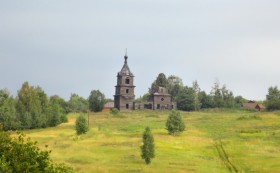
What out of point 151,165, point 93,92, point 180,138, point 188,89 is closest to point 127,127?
point 180,138

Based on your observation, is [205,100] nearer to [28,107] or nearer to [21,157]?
[28,107]

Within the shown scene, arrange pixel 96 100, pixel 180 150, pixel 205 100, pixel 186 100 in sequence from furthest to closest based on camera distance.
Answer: pixel 205 100 → pixel 186 100 → pixel 96 100 → pixel 180 150

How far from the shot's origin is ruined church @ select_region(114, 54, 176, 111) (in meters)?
136

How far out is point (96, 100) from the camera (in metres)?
145

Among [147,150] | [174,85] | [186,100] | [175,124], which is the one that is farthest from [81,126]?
[174,85]

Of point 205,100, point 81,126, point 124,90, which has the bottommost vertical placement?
point 81,126

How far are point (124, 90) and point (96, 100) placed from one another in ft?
39.9

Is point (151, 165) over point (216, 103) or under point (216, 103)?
under

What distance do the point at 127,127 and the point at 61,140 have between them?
21.6 metres

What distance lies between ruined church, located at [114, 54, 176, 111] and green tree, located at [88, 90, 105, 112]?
6.99 metres

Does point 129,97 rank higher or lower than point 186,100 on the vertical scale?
higher

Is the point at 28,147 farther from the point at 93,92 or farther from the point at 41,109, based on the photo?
the point at 93,92

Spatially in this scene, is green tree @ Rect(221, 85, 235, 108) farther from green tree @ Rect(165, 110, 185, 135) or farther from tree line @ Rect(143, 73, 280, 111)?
green tree @ Rect(165, 110, 185, 135)

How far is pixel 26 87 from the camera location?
108875mm
